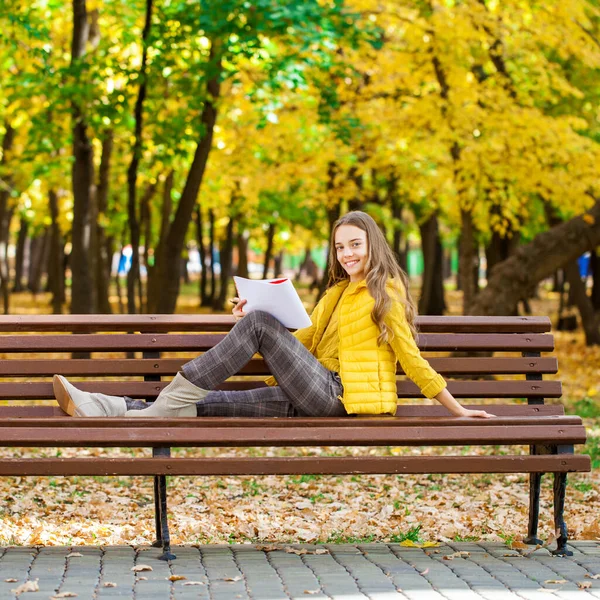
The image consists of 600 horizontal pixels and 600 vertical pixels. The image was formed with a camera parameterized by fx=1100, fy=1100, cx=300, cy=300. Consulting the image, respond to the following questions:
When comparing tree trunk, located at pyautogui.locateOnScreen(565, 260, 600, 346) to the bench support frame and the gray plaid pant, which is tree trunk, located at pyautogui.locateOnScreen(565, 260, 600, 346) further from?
the gray plaid pant

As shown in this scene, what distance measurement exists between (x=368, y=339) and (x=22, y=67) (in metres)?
15.6

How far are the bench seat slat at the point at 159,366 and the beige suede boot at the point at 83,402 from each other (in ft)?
0.67

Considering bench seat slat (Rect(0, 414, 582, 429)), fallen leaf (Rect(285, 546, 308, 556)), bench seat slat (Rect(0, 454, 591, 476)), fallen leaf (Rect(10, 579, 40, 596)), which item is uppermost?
bench seat slat (Rect(0, 414, 582, 429))

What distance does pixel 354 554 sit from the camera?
489cm

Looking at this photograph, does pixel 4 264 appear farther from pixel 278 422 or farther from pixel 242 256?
pixel 278 422

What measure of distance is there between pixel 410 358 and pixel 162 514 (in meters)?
1.32

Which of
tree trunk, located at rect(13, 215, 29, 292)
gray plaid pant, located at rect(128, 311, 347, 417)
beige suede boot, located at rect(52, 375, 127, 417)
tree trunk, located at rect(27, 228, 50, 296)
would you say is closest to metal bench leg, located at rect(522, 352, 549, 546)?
gray plaid pant, located at rect(128, 311, 347, 417)

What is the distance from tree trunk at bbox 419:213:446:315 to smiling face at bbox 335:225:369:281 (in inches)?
795

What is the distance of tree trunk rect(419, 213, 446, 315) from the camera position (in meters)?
25.6

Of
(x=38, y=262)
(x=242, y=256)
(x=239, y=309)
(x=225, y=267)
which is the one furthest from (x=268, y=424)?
(x=38, y=262)

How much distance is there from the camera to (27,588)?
4.13 meters

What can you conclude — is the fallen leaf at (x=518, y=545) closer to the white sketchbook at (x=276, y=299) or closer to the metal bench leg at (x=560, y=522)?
the metal bench leg at (x=560, y=522)

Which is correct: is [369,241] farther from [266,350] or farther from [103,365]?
[103,365]

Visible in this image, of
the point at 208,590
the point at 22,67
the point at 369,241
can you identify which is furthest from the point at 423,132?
the point at 208,590
